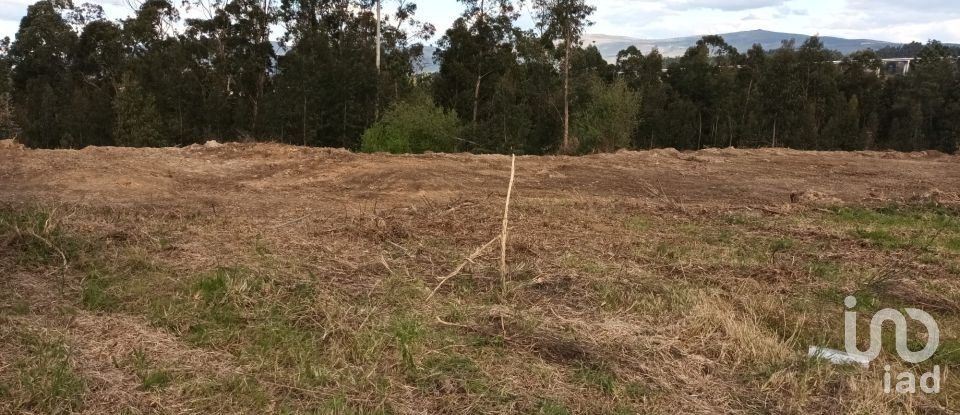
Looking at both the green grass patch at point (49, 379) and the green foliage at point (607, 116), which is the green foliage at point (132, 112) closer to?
the green foliage at point (607, 116)

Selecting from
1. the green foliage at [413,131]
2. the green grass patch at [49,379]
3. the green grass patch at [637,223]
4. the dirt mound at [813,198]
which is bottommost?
the green grass patch at [49,379]

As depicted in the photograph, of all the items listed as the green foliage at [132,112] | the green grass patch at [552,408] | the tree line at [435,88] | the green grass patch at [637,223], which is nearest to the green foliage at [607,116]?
the tree line at [435,88]

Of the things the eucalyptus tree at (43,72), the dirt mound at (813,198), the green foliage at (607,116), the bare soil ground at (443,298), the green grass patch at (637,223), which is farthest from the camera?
the eucalyptus tree at (43,72)

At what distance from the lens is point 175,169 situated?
403 inches

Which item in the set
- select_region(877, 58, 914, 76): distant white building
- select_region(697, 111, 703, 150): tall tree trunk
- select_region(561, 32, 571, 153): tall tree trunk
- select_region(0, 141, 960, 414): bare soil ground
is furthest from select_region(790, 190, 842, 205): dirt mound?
select_region(877, 58, 914, 76): distant white building

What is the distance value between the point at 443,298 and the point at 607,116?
2618 centimetres

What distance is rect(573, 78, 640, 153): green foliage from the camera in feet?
94.1

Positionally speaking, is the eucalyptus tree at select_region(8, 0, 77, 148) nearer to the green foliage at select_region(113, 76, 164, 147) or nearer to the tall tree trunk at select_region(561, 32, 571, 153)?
the green foliage at select_region(113, 76, 164, 147)

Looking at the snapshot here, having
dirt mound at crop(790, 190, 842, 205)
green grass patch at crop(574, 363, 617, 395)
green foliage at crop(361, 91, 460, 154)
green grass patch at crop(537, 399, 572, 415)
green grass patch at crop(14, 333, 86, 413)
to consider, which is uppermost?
green foliage at crop(361, 91, 460, 154)

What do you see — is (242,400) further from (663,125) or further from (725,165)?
(663,125)

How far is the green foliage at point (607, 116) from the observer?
28.7 m

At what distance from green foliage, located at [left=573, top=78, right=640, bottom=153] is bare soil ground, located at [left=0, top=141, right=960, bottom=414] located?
1970 cm

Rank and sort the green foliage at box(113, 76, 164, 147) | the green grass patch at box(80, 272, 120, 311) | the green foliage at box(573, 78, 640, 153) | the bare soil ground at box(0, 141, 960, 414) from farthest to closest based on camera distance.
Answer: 1. the green foliage at box(113, 76, 164, 147)
2. the green foliage at box(573, 78, 640, 153)
3. the green grass patch at box(80, 272, 120, 311)
4. the bare soil ground at box(0, 141, 960, 414)

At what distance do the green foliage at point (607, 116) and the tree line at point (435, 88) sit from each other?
3.6 inches
